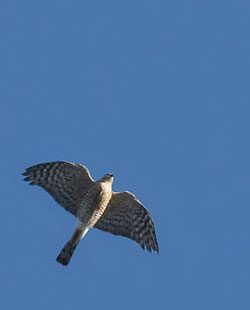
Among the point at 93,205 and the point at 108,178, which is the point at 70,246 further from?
the point at 108,178

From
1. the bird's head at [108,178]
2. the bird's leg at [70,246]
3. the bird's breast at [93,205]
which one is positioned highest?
the bird's head at [108,178]

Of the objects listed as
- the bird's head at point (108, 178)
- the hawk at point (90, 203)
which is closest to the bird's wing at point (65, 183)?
the hawk at point (90, 203)

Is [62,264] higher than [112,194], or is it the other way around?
[112,194]

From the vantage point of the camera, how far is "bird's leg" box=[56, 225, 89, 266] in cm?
2873

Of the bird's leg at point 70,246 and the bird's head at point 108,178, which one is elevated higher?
the bird's head at point 108,178

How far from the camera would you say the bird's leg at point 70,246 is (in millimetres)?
28734

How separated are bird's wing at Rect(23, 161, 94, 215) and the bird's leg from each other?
0.58m

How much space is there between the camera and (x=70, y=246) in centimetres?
2895

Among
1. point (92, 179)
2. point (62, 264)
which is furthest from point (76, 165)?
point (62, 264)

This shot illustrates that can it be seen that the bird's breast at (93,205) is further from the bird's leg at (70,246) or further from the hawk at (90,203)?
the bird's leg at (70,246)

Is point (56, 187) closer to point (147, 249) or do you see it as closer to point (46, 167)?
point (46, 167)

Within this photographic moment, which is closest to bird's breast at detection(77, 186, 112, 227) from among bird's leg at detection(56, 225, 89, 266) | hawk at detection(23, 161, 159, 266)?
hawk at detection(23, 161, 159, 266)

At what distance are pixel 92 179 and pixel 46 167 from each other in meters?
1.13

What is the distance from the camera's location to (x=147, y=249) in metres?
28.5
